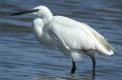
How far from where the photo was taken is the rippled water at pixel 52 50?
1205 centimetres

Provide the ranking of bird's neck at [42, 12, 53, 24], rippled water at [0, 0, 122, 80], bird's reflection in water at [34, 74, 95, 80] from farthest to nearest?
1. bird's neck at [42, 12, 53, 24]
2. rippled water at [0, 0, 122, 80]
3. bird's reflection in water at [34, 74, 95, 80]

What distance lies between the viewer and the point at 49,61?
1277 centimetres

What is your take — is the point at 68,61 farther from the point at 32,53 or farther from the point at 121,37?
the point at 121,37

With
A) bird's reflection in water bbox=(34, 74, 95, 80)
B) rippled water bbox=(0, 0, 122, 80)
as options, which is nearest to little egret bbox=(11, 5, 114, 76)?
bird's reflection in water bbox=(34, 74, 95, 80)

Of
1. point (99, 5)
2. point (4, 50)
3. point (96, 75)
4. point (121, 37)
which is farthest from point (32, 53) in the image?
point (99, 5)

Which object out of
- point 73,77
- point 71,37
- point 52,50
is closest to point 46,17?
point 71,37

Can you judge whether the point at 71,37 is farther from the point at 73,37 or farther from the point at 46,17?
the point at 46,17

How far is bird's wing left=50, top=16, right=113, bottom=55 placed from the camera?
39.8ft

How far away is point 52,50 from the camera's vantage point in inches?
533

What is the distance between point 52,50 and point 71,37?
135 centimetres

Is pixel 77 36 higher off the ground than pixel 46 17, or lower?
lower

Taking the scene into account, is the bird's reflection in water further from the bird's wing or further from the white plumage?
the bird's wing

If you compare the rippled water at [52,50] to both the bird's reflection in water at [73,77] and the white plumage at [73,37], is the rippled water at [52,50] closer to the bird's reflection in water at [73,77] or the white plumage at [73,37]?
the bird's reflection in water at [73,77]

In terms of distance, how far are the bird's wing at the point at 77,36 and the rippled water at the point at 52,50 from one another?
0.50 meters
